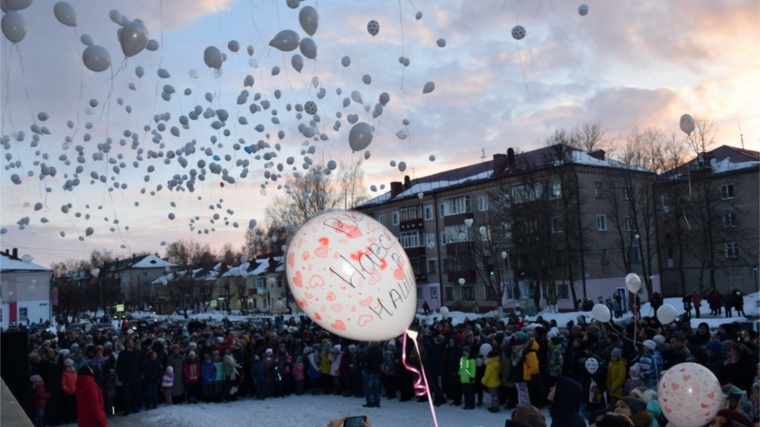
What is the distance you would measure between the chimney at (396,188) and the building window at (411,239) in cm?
408

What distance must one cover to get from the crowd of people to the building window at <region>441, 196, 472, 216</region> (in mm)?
33149

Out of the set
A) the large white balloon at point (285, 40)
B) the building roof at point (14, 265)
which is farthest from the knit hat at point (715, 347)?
the building roof at point (14, 265)

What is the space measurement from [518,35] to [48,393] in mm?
10984


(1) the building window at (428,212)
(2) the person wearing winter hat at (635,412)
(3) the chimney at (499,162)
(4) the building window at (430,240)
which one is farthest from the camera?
(1) the building window at (428,212)

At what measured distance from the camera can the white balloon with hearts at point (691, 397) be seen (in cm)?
575

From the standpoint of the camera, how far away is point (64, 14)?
391 inches

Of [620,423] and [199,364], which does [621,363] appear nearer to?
[620,423]

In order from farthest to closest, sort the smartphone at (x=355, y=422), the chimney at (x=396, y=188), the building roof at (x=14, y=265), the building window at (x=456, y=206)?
the building roof at (x=14, y=265) → the chimney at (x=396, y=188) → the building window at (x=456, y=206) → the smartphone at (x=355, y=422)

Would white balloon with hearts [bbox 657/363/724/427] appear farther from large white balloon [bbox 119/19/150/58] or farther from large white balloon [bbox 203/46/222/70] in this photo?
large white balloon [bbox 203/46/222/70]

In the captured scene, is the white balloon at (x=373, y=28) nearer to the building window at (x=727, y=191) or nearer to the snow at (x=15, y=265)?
the building window at (x=727, y=191)

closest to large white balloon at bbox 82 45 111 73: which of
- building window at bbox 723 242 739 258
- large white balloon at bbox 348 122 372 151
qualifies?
large white balloon at bbox 348 122 372 151

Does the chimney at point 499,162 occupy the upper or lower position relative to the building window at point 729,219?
upper

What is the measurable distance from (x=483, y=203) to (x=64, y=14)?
40.7 metres

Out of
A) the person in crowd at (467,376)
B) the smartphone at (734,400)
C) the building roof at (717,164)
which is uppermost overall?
the building roof at (717,164)
